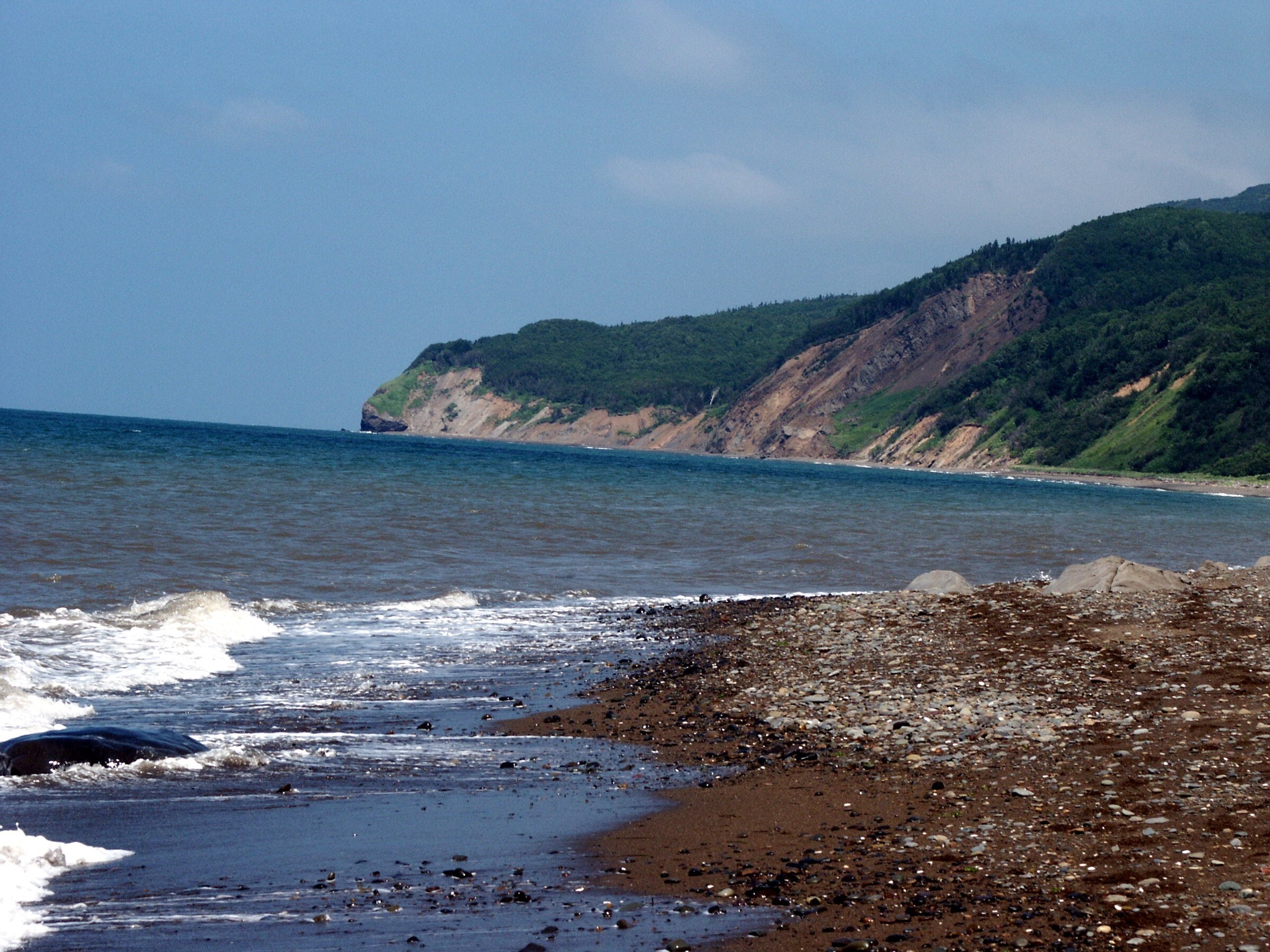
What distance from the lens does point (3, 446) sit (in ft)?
187

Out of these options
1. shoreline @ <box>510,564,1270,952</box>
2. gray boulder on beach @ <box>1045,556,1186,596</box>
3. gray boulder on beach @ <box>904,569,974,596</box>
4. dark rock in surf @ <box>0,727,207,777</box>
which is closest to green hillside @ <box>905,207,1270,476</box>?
gray boulder on beach @ <box>1045,556,1186,596</box>

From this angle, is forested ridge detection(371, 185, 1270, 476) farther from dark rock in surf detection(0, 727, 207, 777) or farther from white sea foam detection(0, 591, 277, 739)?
dark rock in surf detection(0, 727, 207, 777)

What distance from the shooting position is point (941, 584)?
22281mm

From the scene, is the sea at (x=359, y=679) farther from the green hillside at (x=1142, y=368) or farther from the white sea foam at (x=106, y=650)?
the green hillside at (x=1142, y=368)

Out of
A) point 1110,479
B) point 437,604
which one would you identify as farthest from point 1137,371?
point 437,604

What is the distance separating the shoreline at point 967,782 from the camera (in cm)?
647

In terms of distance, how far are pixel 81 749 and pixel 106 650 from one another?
20.7ft

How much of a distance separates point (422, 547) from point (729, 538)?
10738 millimetres

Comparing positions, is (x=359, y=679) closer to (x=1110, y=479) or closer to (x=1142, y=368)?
(x=1110, y=479)

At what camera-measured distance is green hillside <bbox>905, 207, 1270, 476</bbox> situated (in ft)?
407

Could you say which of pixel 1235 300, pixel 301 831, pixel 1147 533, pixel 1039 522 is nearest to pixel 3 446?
pixel 1039 522

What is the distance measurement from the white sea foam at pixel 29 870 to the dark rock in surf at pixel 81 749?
1739 millimetres

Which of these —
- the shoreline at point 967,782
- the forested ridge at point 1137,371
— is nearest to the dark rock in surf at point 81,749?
the shoreline at point 967,782

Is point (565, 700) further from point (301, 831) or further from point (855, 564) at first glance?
point (855, 564)
